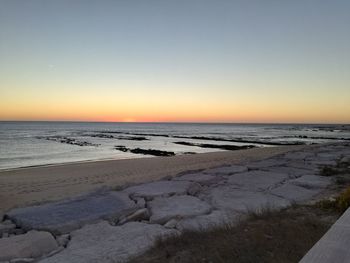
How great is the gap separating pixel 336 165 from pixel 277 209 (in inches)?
233

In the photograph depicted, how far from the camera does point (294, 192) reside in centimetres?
615

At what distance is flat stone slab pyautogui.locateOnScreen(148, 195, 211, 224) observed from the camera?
4637mm

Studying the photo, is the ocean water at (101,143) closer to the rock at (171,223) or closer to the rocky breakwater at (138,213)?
the rocky breakwater at (138,213)

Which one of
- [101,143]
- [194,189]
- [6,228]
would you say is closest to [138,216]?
[6,228]

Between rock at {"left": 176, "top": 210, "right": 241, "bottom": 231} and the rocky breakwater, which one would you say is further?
rock at {"left": 176, "top": 210, "right": 241, "bottom": 231}

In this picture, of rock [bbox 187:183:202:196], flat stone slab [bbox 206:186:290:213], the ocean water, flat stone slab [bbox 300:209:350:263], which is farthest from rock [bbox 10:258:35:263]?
the ocean water

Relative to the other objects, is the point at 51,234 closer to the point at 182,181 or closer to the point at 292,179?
the point at 182,181

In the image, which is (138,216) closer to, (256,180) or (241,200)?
(241,200)

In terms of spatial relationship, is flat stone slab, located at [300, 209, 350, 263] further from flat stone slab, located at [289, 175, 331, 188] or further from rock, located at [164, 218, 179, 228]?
flat stone slab, located at [289, 175, 331, 188]

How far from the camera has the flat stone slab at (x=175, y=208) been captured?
4637 millimetres

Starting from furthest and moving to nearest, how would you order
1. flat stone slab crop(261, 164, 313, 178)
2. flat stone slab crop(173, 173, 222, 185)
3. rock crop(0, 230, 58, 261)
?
flat stone slab crop(261, 164, 313, 178), flat stone slab crop(173, 173, 222, 185), rock crop(0, 230, 58, 261)

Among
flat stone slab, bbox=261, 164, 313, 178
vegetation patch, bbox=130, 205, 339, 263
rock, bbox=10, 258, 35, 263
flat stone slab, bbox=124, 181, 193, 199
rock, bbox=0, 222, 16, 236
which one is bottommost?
rock, bbox=0, 222, 16, 236

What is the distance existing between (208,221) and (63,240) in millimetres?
1918

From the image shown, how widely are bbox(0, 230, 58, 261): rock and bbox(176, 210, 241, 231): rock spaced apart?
1.62 m
